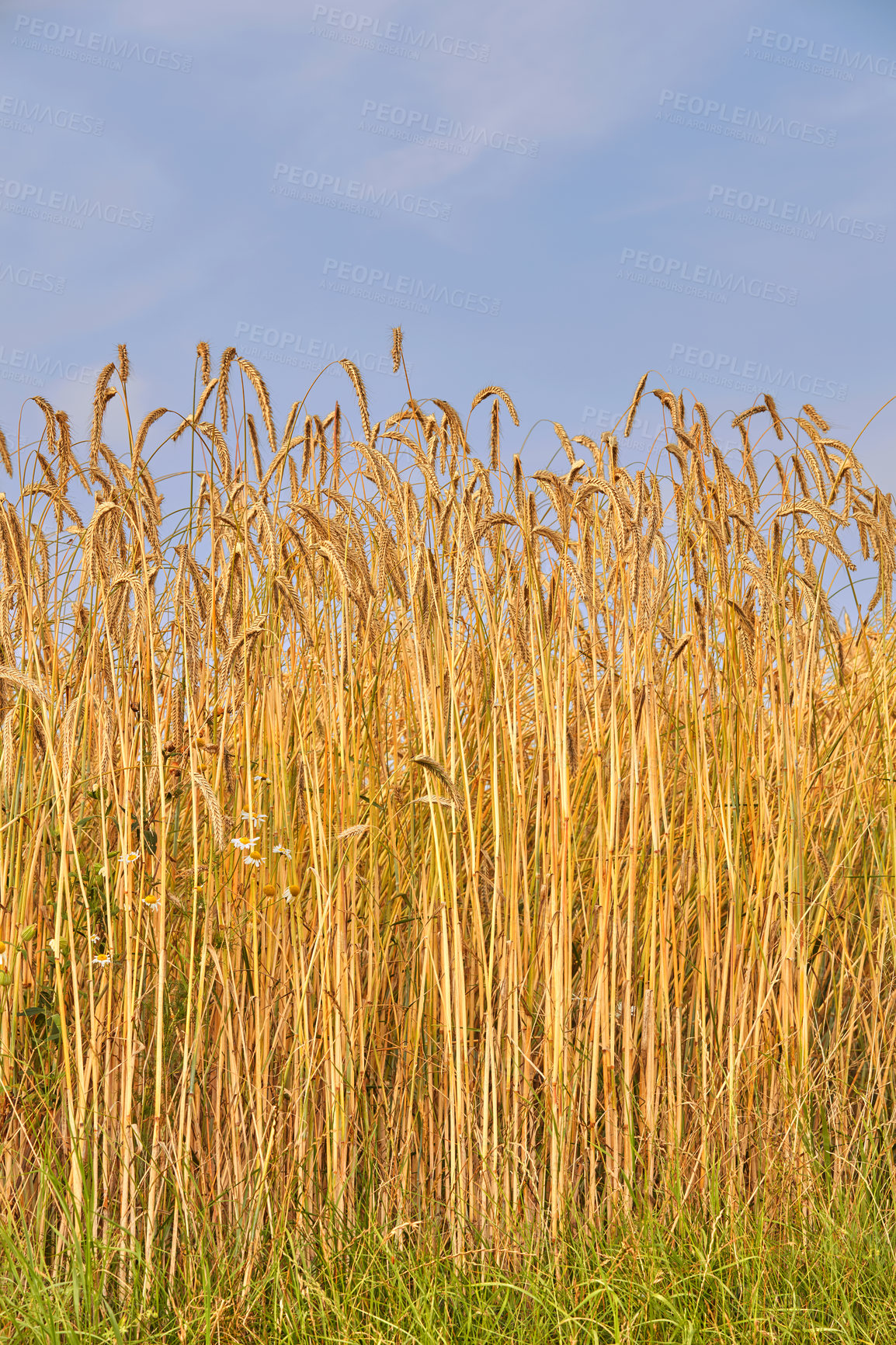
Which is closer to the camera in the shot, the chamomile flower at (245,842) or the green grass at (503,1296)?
the green grass at (503,1296)

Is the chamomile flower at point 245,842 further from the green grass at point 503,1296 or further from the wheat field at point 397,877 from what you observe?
the green grass at point 503,1296

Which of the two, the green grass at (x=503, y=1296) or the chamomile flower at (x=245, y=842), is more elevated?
the chamomile flower at (x=245, y=842)

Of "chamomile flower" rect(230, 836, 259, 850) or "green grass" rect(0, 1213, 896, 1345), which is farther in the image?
"chamomile flower" rect(230, 836, 259, 850)

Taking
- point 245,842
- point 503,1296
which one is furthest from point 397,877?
point 503,1296

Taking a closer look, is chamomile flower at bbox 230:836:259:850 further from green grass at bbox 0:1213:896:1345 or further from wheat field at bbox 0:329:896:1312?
green grass at bbox 0:1213:896:1345

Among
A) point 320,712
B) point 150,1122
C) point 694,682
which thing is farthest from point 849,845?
point 150,1122

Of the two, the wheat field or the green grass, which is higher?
the wheat field

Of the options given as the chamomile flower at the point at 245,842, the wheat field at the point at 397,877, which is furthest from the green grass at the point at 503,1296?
the chamomile flower at the point at 245,842

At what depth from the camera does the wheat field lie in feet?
6.73

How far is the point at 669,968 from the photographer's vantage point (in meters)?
2.30

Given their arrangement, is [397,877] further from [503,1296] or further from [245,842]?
[503,1296]

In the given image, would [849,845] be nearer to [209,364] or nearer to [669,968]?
[669,968]

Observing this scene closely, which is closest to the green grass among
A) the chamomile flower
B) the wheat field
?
the wheat field

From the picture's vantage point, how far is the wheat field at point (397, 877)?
2053 mm
